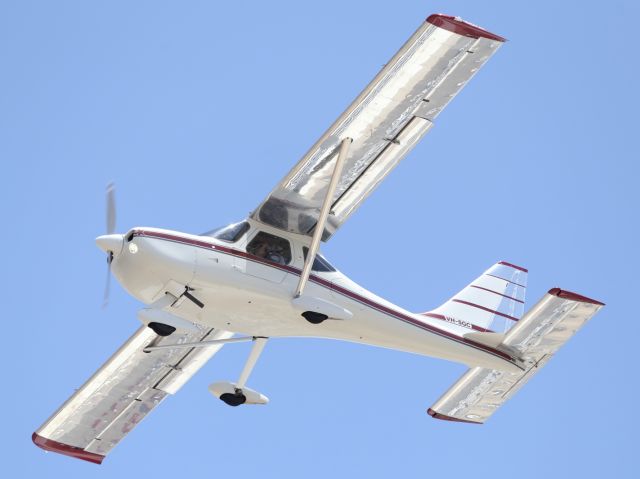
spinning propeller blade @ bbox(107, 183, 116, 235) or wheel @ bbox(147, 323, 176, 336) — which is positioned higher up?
spinning propeller blade @ bbox(107, 183, 116, 235)

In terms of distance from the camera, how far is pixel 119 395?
86.2ft

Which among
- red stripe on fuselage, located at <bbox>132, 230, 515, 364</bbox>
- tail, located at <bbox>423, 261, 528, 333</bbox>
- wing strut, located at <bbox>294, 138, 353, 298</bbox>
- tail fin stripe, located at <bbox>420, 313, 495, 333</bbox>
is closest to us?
red stripe on fuselage, located at <bbox>132, 230, 515, 364</bbox>

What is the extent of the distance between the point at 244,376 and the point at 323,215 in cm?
321

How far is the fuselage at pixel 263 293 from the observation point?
21.7m

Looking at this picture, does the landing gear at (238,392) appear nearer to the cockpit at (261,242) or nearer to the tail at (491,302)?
the cockpit at (261,242)

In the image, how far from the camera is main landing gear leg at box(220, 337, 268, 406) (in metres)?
23.3

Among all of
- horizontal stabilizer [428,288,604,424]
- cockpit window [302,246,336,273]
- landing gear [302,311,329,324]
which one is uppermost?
horizontal stabilizer [428,288,604,424]

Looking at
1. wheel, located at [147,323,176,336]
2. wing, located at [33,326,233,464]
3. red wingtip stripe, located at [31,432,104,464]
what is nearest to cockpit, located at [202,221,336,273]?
wheel, located at [147,323,176,336]

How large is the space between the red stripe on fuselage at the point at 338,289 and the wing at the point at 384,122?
29.8 inches

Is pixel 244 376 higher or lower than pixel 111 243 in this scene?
higher

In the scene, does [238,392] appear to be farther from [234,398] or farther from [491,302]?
[491,302]

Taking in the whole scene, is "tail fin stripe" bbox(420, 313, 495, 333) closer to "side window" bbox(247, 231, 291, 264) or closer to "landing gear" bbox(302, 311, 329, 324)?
"landing gear" bbox(302, 311, 329, 324)

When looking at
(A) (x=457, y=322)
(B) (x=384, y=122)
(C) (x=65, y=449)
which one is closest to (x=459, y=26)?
(B) (x=384, y=122)

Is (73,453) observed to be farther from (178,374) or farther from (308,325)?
(308,325)
